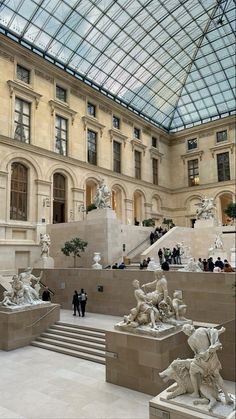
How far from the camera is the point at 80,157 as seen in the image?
3066 centimetres

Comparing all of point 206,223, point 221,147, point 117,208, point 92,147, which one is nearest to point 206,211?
point 206,223

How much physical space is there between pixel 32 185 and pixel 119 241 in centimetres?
866

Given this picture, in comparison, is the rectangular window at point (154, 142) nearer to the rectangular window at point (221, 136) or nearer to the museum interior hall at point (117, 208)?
the museum interior hall at point (117, 208)

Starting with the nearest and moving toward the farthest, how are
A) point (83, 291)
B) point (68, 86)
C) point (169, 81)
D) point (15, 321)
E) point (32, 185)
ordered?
point (15, 321), point (83, 291), point (32, 185), point (68, 86), point (169, 81)

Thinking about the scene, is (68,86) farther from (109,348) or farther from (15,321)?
(109,348)

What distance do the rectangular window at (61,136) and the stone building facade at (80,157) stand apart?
0.34ft

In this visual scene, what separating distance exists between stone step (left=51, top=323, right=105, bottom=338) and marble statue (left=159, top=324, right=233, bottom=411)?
6775mm

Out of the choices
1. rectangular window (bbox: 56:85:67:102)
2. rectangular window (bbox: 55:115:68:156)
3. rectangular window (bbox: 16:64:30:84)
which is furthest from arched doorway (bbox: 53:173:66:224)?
rectangular window (bbox: 16:64:30:84)

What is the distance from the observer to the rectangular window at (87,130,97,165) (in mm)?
32438

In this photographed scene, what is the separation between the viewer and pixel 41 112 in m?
27.6

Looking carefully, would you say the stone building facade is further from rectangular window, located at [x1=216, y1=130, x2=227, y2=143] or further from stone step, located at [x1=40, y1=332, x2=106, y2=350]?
stone step, located at [x1=40, y1=332, x2=106, y2=350]

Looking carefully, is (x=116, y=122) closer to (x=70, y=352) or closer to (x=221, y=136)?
(x=221, y=136)

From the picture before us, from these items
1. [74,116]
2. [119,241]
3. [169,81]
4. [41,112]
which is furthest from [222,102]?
[119,241]

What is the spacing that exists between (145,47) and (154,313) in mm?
31345
